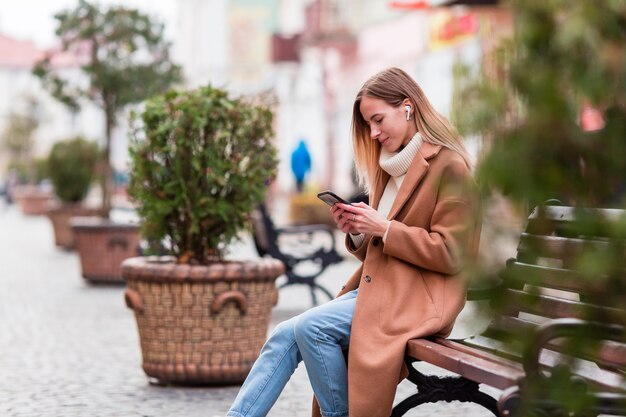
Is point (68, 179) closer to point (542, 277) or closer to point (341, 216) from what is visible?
point (341, 216)

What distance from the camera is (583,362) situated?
6.27ft

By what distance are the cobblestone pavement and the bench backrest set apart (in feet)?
0.26

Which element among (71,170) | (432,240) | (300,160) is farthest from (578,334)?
(300,160)

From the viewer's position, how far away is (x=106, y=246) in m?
13.7

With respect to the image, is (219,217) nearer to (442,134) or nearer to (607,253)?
(442,134)

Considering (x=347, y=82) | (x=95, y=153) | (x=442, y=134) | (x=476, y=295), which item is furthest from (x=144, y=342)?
(x=347, y=82)

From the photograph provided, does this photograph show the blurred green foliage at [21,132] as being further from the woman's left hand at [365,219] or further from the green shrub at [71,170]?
the woman's left hand at [365,219]

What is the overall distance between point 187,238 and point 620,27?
4918 mm

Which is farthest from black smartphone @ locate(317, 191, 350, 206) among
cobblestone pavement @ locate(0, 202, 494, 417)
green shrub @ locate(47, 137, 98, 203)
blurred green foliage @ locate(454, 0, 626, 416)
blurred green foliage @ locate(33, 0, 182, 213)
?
green shrub @ locate(47, 137, 98, 203)

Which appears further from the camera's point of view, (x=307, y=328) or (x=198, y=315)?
(x=198, y=315)

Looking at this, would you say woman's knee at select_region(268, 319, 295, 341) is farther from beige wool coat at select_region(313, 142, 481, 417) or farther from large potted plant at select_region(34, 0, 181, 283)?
large potted plant at select_region(34, 0, 181, 283)

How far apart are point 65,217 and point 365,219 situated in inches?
653

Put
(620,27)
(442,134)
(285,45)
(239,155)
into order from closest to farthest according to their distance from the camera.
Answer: (620,27), (442,134), (239,155), (285,45)

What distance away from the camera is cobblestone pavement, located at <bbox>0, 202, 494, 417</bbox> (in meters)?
5.77
